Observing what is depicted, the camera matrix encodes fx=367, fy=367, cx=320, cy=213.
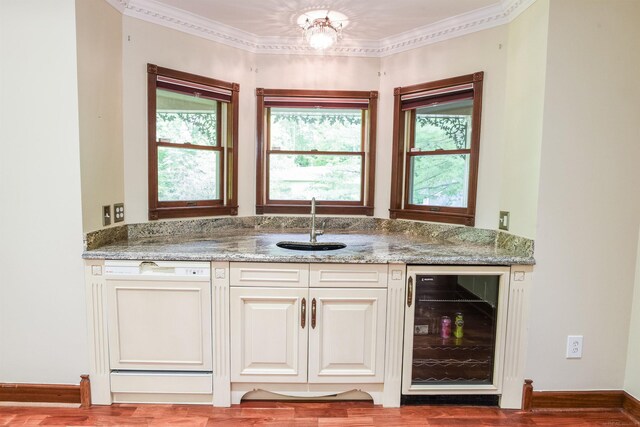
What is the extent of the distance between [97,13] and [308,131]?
64.2 inches

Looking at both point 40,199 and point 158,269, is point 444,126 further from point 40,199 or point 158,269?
point 40,199

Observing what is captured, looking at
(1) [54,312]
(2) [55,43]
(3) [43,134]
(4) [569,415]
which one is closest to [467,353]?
(4) [569,415]

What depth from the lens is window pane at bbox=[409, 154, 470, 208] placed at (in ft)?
9.06

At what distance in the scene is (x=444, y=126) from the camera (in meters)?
2.85

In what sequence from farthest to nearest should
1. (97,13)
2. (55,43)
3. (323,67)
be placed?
(323,67) → (97,13) → (55,43)

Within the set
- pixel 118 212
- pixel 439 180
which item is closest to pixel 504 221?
pixel 439 180

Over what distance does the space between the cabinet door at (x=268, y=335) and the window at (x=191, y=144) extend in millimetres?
1018

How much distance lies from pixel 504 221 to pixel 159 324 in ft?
7.51

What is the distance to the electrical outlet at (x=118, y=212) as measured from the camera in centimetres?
241

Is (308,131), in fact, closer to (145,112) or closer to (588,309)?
(145,112)

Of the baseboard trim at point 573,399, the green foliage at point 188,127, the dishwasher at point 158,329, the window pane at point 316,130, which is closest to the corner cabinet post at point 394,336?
the baseboard trim at point 573,399

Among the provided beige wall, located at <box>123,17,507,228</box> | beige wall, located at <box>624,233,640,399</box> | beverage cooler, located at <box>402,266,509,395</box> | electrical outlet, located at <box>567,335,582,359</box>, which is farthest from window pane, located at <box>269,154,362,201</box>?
beige wall, located at <box>624,233,640,399</box>

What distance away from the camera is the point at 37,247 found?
2.12 m

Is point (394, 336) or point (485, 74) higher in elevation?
point (485, 74)
